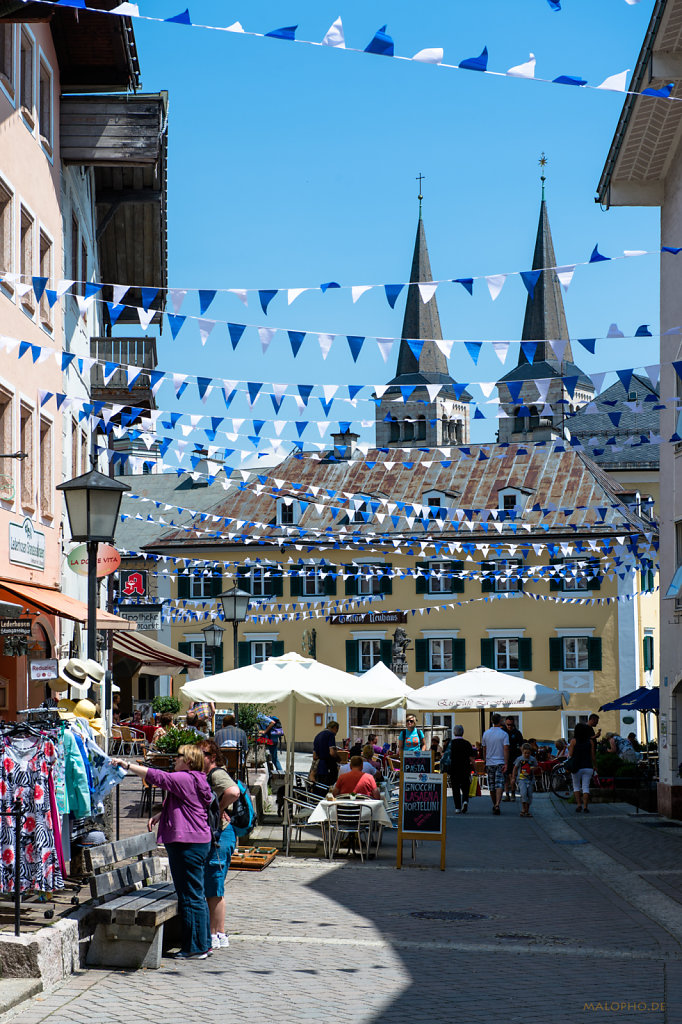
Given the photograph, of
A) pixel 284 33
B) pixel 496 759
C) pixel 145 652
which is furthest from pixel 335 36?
pixel 145 652

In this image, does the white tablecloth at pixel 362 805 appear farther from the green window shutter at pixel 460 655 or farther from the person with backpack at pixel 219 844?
the green window shutter at pixel 460 655

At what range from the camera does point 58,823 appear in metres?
9.05

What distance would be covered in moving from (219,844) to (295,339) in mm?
4380

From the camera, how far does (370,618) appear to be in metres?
52.5

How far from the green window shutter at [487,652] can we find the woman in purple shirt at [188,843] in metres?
42.1

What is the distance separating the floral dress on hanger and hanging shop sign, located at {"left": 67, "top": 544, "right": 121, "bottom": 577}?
30.7 ft

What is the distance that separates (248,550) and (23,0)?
4785 centimetres

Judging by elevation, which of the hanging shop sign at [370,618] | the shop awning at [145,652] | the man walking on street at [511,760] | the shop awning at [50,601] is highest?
the hanging shop sign at [370,618]

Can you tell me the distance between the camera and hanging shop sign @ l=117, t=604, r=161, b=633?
95.3ft

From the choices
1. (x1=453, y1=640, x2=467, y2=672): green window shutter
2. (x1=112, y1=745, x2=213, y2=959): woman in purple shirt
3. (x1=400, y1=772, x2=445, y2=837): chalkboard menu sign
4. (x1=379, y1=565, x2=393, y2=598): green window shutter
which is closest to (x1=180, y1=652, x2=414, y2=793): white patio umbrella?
(x1=400, y1=772, x2=445, y2=837): chalkboard menu sign

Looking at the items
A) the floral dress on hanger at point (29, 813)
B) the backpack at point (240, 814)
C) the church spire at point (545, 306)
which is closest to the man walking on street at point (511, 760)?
the backpack at point (240, 814)

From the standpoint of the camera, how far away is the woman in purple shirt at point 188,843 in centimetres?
923

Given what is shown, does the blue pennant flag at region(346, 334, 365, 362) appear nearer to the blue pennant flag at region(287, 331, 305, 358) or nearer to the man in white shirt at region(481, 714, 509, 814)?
the blue pennant flag at region(287, 331, 305, 358)

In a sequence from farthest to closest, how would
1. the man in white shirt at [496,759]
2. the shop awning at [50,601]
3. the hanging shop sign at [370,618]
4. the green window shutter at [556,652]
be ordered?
the hanging shop sign at [370,618] → the green window shutter at [556,652] → the man in white shirt at [496,759] → the shop awning at [50,601]
